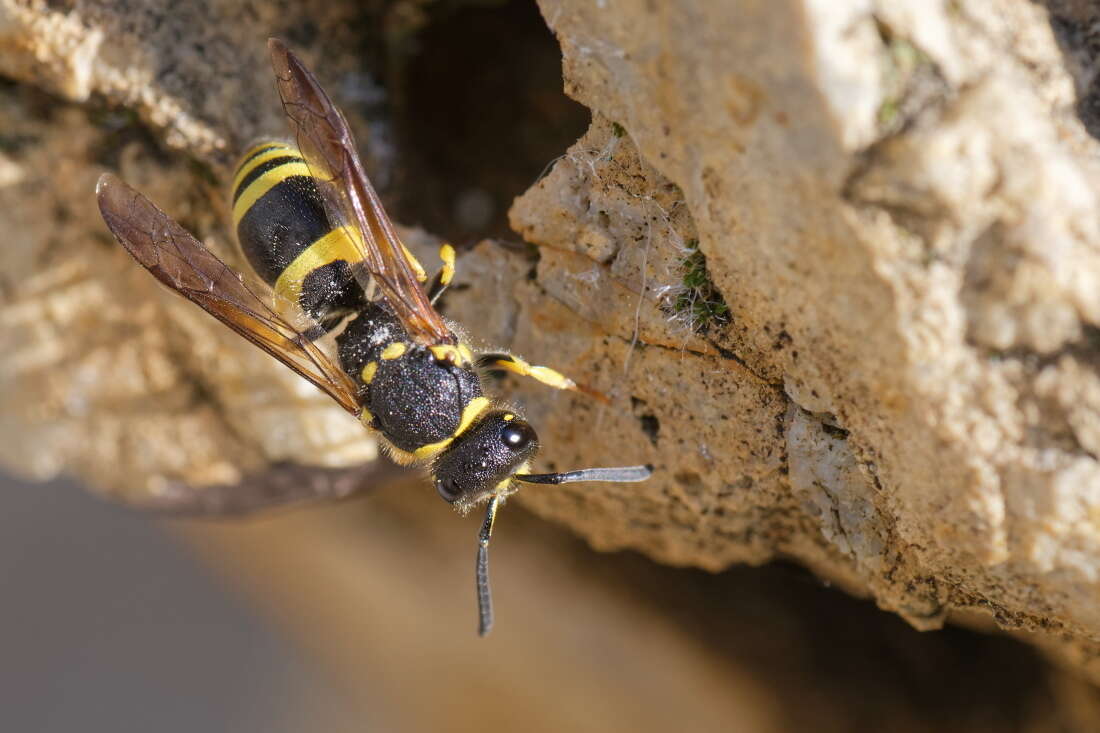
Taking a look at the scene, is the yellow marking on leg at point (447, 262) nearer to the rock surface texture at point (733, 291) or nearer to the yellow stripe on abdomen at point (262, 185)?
the rock surface texture at point (733, 291)

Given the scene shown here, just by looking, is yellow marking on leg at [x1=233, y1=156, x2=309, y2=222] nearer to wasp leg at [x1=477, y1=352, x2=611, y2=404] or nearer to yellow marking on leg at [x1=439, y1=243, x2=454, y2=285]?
yellow marking on leg at [x1=439, y1=243, x2=454, y2=285]

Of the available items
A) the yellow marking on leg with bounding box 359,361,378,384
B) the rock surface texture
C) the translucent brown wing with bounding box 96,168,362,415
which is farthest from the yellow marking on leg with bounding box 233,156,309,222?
the yellow marking on leg with bounding box 359,361,378,384

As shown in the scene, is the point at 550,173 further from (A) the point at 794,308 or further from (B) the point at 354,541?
(B) the point at 354,541

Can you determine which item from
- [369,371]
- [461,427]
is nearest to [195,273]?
[369,371]

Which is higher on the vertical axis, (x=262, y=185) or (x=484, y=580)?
(x=262, y=185)

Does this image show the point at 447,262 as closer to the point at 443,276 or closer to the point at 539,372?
the point at 443,276

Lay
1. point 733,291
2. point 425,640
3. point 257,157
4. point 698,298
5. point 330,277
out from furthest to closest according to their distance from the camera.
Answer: point 425,640, point 330,277, point 257,157, point 698,298, point 733,291
